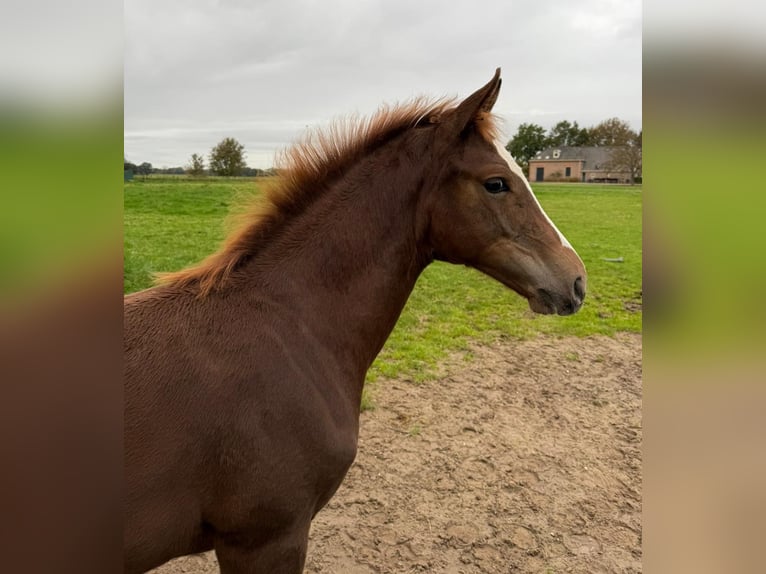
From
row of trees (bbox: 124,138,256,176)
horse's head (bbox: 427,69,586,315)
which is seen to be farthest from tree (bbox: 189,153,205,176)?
horse's head (bbox: 427,69,586,315)

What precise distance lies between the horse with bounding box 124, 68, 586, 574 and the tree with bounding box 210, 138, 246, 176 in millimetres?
487

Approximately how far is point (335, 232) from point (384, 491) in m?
2.45

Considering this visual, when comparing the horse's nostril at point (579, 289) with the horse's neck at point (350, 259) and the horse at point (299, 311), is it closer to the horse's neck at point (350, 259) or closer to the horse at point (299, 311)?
the horse at point (299, 311)

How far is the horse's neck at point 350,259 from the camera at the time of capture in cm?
209

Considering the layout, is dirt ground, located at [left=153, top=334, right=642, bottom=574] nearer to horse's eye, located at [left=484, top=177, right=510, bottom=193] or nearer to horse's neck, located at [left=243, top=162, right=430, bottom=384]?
horse's neck, located at [left=243, top=162, right=430, bottom=384]

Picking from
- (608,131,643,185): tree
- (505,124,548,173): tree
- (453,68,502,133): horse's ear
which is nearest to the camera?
(608,131,643,185): tree

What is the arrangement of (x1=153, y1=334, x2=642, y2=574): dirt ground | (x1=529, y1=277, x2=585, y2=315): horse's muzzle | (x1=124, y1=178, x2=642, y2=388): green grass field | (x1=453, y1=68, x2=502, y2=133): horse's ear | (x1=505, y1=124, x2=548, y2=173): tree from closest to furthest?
(x1=453, y1=68, x2=502, y2=133): horse's ear < (x1=529, y1=277, x2=585, y2=315): horse's muzzle < (x1=505, y1=124, x2=548, y2=173): tree < (x1=153, y1=334, x2=642, y2=574): dirt ground < (x1=124, y1=178, x2=642, y2=388): green grass field

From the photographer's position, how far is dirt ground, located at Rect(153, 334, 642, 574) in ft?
10.5

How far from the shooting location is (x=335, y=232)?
6.95ft

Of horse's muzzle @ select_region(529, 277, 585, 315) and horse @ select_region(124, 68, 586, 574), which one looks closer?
horse @ select_region(124, 68, 586, 574)

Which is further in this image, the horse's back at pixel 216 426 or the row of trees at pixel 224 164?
the row of trees at pixel 224 164

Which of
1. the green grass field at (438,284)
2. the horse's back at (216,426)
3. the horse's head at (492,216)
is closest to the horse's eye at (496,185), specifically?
the horse's head at (492,216)
